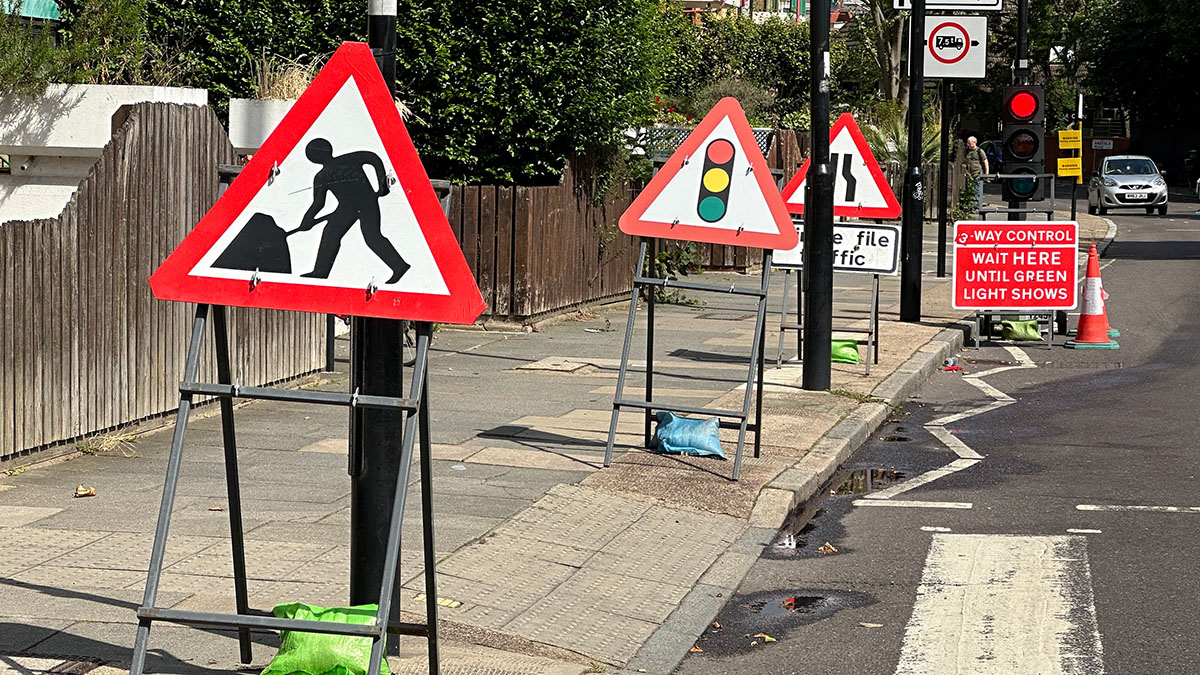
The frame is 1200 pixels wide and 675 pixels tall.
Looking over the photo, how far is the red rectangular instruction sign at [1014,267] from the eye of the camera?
52.0 feet

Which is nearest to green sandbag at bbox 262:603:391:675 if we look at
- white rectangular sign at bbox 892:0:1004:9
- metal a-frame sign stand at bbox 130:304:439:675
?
metal a-frame sign stand at bbox 130:304:439:675

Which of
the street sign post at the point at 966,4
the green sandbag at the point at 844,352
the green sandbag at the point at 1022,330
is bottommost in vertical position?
the green sandbag at the point at 844,352

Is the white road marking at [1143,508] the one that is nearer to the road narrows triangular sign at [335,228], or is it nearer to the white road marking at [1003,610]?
the white road marking at [1003,610]

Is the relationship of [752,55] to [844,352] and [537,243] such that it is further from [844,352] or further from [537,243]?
[844,352]

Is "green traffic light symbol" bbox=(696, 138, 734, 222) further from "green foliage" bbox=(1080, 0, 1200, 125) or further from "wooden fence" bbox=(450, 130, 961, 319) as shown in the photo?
"green foliage" bbox=(1080, 0, 1200, 125)

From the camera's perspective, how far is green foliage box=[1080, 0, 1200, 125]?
65.9 m

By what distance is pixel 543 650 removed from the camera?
5.71m

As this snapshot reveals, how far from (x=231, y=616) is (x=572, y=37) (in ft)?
41.4

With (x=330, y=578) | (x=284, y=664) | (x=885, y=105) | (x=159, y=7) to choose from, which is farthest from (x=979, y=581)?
(x=885, y=105)

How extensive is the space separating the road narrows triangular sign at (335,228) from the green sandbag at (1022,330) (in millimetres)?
13082

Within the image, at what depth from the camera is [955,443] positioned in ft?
35.1

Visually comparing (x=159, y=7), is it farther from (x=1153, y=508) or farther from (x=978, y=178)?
(x=1153, y=508)

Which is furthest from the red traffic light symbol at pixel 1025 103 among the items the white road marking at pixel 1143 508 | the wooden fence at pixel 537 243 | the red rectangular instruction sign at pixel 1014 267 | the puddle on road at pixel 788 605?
the puddle on road at pixel 788 605

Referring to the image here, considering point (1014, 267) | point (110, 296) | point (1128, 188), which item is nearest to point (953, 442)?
point (110, 296)
